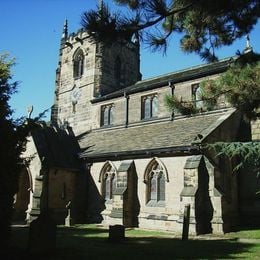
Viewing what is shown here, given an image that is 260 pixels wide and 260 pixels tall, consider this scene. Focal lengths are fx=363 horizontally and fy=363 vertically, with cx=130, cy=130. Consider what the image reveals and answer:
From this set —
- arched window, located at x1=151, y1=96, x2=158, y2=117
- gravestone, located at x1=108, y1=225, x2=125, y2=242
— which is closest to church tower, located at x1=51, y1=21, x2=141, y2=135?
arched window, located at x1=151, y1=96, x2=158, y2=117

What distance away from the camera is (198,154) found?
62.2ft

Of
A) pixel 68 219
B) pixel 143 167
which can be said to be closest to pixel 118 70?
pixel 143 167

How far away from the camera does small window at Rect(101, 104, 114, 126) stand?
2978 cm

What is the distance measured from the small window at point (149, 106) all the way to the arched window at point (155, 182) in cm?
653

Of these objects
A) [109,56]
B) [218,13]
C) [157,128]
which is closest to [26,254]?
[218,13]

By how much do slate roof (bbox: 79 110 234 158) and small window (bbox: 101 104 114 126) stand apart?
1.84 meters

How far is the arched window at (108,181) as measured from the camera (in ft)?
75.9

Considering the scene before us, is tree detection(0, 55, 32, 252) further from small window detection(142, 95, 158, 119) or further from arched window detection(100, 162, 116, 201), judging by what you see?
small window detection(142, 95, 158, 119)

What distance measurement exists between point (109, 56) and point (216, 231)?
67.3ft

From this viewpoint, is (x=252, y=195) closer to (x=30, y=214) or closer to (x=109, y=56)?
(x=30, y=214)

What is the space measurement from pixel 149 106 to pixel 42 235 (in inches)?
679

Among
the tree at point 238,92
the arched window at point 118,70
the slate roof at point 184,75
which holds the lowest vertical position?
the tree at point 238,92

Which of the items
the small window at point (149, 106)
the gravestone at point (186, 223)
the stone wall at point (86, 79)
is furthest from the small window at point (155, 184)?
the stone wall at point (86, 79)

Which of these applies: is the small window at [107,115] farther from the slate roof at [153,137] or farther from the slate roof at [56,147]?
the slate roof at [56,147]
